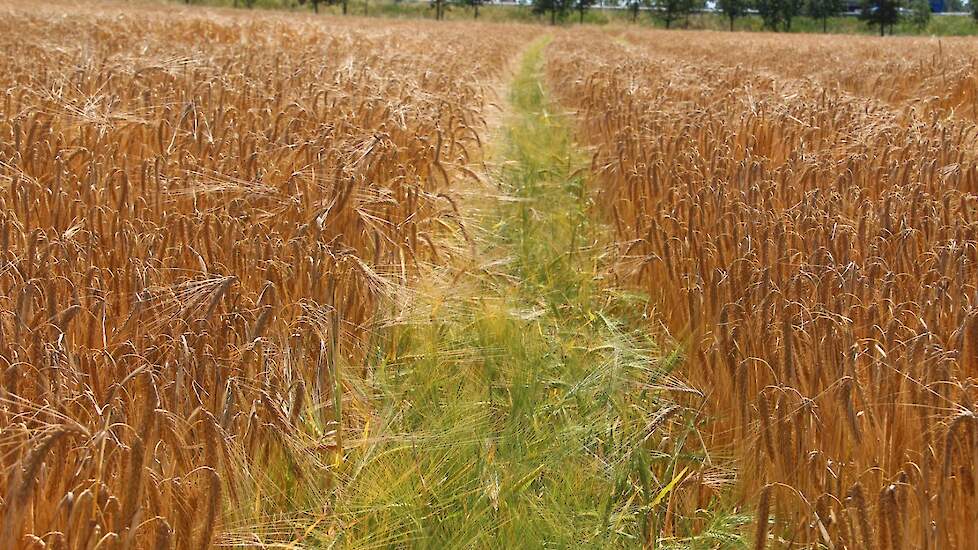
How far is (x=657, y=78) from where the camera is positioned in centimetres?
905

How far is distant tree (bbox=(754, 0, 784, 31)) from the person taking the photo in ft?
226

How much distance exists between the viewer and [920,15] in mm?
70125

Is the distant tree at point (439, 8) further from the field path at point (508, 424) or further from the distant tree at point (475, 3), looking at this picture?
the field path at point (508, 424)

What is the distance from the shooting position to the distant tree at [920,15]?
6988 cm

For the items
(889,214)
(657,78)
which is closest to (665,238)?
(889,214)

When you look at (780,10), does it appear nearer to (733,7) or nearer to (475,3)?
(733,7)

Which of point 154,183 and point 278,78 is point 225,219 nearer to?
point 154,183

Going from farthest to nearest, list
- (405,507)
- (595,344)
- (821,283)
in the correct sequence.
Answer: (595,344), (821,283), (405,507)

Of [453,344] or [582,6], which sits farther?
[582,6]

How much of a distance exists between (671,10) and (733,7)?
4.96 m

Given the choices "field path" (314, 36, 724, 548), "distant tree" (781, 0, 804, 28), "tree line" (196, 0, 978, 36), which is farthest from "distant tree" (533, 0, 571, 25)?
"field path" (314, 36, 724, 548)

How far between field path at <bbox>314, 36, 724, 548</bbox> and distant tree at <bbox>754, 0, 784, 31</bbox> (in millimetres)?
71324

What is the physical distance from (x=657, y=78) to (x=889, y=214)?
247 inches

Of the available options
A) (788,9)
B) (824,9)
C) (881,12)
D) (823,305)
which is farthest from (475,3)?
(823,305)
